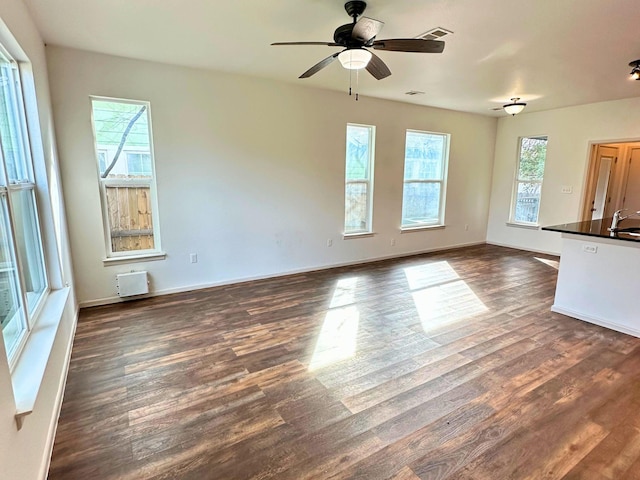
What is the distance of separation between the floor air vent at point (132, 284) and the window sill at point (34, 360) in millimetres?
1372

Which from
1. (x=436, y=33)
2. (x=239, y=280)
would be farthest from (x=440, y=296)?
(x=436, y=33)

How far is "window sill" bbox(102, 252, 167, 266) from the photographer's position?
381 centimetres

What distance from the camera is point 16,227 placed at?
2.04 m

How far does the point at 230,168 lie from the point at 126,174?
1.19 metres

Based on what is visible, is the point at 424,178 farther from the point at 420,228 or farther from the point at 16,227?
the point at 16,227

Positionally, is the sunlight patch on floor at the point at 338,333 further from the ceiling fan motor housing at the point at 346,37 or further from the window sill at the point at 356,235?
the ceiling fan motor housing at the point at 346,37

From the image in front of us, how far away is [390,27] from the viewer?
2.79m

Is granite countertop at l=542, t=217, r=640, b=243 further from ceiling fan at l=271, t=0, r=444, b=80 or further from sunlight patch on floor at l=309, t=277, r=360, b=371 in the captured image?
ceiling fan at l=271, t=0, r=444, b=80

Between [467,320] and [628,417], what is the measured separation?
4.85ft

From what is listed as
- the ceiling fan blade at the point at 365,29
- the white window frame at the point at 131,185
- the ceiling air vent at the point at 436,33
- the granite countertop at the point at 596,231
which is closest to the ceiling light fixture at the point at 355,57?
the ceiling fan blade at the point at 365,29

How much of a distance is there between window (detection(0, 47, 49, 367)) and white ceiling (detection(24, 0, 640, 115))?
2.70 feet

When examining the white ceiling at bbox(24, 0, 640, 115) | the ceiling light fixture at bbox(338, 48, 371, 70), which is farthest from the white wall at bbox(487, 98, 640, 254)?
A: the ceiling light fixture at bbox(338, 48, 371, 70)

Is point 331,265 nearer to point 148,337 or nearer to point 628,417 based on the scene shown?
point 148,337

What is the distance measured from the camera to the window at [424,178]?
621cm
